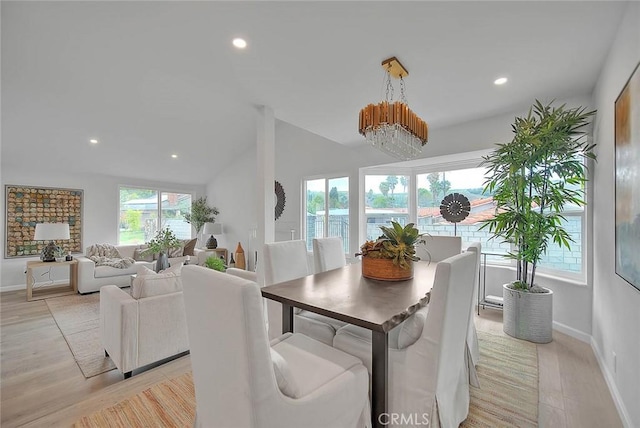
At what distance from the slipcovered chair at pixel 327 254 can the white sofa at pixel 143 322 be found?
126cm

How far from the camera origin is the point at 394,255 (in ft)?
6.69

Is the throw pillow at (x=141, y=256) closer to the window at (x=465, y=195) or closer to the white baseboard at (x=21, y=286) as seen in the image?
the white baseboard at (x=21, y=286)

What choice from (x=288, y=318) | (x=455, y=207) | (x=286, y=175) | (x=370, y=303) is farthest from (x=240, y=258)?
(x=370, y=303)

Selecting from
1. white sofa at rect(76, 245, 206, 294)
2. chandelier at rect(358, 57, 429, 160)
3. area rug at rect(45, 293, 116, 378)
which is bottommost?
area rug at rect(45, 293, 116, 378)

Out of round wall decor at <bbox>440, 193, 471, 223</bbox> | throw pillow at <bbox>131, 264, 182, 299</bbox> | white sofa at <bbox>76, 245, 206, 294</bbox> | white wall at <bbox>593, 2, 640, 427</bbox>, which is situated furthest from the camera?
white sofa at <bbox>76, 245, 206, 294</bbox>

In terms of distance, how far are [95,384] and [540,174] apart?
14.0 ft

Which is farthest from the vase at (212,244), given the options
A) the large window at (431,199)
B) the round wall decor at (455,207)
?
the round wall decor at (455,207)

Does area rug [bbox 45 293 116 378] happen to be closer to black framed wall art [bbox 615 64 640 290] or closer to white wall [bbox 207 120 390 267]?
white wall [bbox 207 120 390 267]

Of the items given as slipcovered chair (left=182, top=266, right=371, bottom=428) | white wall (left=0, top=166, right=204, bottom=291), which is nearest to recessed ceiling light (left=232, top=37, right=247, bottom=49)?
slipcovered chair (left=182, top=266, right=371, bottom=428)

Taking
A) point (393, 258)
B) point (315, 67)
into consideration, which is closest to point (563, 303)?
point (393, 258)

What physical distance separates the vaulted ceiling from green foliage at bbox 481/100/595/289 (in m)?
0.42

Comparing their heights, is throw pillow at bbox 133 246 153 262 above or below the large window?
below

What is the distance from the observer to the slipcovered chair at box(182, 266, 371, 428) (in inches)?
37.3

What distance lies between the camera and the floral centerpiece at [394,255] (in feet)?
6.67
